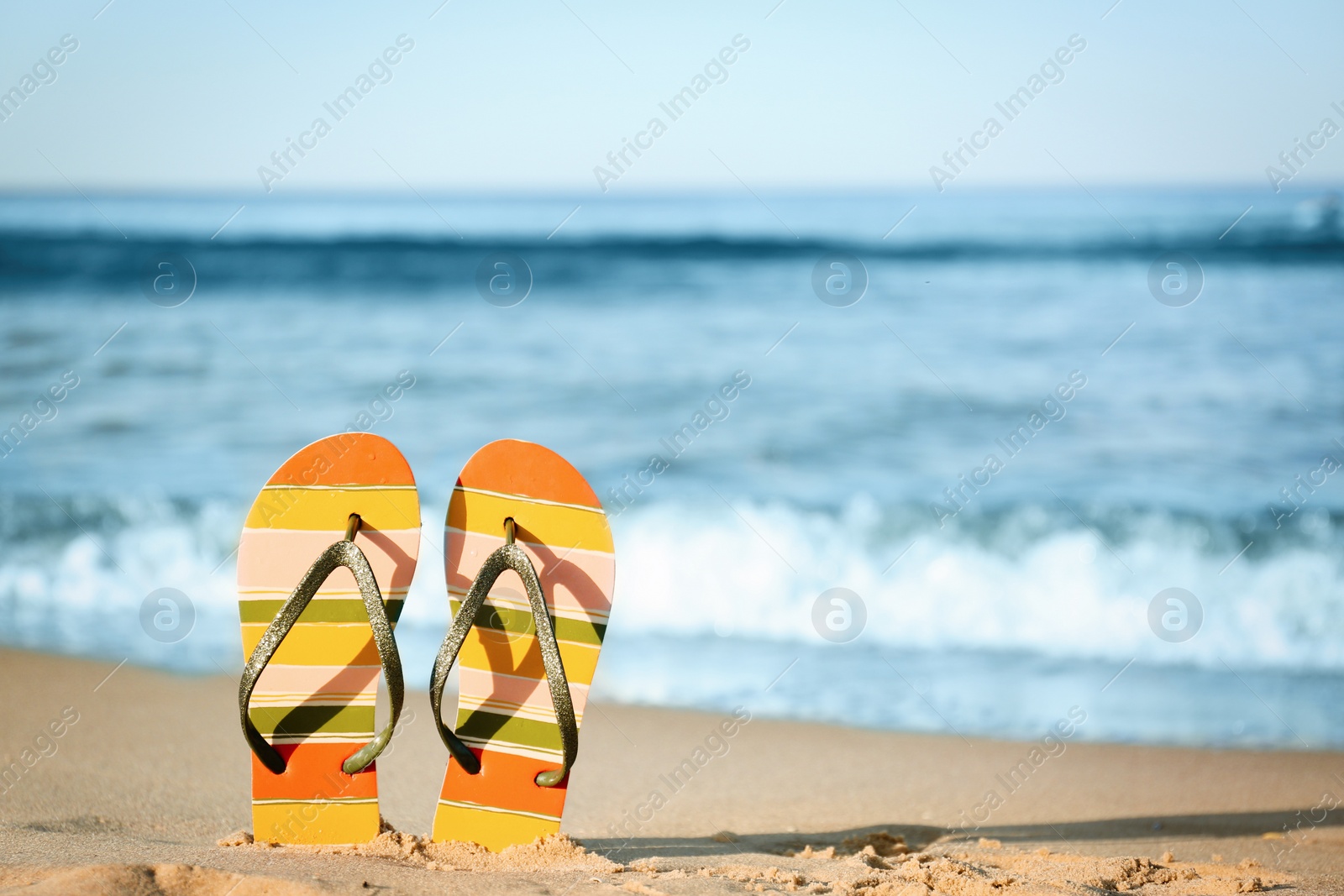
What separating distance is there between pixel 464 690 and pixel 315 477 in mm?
588

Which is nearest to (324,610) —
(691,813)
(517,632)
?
(517,632)

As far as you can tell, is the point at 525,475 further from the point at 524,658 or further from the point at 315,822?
the point at 315,822

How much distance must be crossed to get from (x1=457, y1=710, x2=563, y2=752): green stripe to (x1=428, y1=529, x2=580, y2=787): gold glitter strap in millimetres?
94

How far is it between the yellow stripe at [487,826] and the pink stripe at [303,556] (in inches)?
20.7

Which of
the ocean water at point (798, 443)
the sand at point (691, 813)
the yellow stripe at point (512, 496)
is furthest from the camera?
the ocean water at point (798, 443)

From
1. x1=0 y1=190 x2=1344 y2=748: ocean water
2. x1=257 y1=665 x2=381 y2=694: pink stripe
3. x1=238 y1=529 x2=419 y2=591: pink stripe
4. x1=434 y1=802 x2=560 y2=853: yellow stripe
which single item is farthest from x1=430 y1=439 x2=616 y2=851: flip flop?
x1=0 y1=190 x2=1344 y2=748: ocean water

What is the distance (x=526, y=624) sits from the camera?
222 cm

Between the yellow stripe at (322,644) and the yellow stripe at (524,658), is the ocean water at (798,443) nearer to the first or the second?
the yellow stripe at (524,658)

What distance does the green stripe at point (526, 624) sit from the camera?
87.4 inches

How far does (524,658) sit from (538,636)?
0.40 ft

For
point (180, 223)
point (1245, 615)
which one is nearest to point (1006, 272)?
point (1245, 615)

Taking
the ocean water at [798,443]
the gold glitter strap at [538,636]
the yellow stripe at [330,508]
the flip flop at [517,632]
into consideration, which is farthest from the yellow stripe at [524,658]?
the ocean water at [798,443]

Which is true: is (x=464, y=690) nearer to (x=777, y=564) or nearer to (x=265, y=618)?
(x=265, y=618)

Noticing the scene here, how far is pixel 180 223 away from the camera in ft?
61.3
